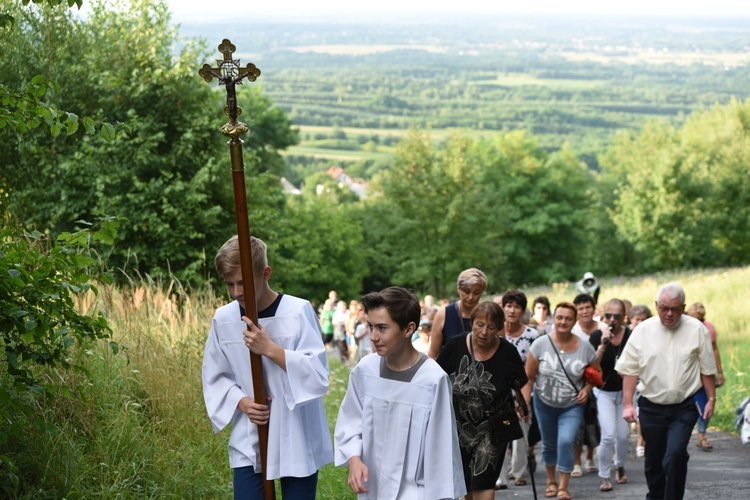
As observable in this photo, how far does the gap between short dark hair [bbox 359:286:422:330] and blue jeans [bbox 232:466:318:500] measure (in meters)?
0.90

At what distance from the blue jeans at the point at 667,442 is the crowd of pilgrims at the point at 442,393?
0.04 ft

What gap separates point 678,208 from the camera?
72562mm

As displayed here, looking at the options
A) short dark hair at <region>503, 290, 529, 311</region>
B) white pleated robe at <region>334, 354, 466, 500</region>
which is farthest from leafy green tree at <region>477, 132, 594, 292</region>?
white pleated robe at <region>334, 354, 466, 500</region>

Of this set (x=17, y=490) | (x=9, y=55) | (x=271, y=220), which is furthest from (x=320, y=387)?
(x=271, y=220)

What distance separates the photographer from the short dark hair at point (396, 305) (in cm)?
508

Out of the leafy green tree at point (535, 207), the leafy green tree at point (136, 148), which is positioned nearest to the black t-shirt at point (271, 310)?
the leafy green tree at point (136, 148)

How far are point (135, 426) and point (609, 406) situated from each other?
4.80 m

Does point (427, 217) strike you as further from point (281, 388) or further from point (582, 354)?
point (281, 388)

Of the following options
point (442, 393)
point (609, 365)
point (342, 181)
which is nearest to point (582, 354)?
point (609, 365)

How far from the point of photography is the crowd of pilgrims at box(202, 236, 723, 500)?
5133mm

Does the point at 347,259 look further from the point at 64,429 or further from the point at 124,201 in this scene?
the point at 64,429

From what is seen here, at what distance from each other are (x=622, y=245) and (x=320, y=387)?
83915mm

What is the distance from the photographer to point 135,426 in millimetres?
7965

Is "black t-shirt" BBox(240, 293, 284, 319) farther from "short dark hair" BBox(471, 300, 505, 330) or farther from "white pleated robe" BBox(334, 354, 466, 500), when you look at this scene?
"short dark hair" BBox(471, 300, 505, 330)
